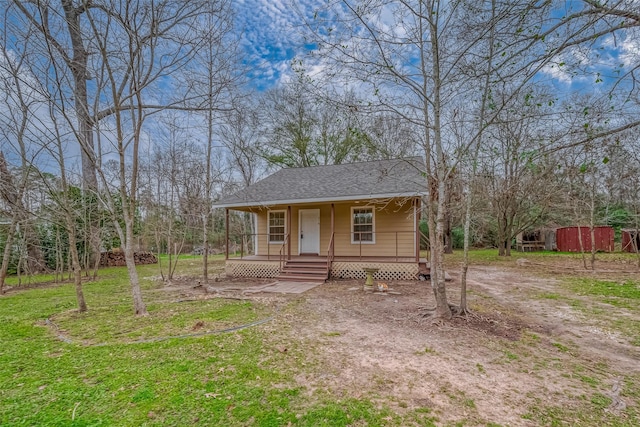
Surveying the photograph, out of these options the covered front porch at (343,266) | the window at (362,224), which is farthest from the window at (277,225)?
the window at (362,224)

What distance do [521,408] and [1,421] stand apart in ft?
15.2

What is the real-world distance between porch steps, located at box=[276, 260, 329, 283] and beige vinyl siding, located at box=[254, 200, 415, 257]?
1.30m

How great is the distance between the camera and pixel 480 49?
4984 mm

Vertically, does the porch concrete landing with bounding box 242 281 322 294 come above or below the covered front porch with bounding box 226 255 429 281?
below

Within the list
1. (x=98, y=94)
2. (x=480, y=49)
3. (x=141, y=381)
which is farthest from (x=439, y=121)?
(x=98, y=94)

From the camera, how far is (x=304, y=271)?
405 inches

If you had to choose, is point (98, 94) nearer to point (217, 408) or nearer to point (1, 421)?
point (1, 421)

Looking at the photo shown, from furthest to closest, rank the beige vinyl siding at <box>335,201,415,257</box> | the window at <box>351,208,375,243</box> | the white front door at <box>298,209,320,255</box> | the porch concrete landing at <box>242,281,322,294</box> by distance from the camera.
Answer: the white front door at <box>298,209,320,255</box> < the window at <box>351,208,375,243</box> < the beige vinyl siding at <box>335,201,415,257</box> < the porch concrete landing at <box>242,281,322,294</box>

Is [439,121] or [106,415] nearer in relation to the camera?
[106,415]

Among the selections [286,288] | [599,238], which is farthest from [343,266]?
[599,238]

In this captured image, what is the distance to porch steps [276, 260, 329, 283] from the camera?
9980 mm

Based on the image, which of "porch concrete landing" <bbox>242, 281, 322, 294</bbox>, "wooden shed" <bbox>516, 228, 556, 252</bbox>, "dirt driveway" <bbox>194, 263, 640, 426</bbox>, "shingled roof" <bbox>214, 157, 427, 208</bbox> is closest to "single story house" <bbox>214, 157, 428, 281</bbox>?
"shingled roof" <bbox>214, 157, 427, 208</bbox>

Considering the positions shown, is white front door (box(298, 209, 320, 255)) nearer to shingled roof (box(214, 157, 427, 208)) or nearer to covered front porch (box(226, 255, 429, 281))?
covered front porch (box(226, 255, 429, 281))

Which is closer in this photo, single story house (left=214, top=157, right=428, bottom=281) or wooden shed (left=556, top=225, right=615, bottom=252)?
single story house (left=214, top=157, right=428, bottom=281)
